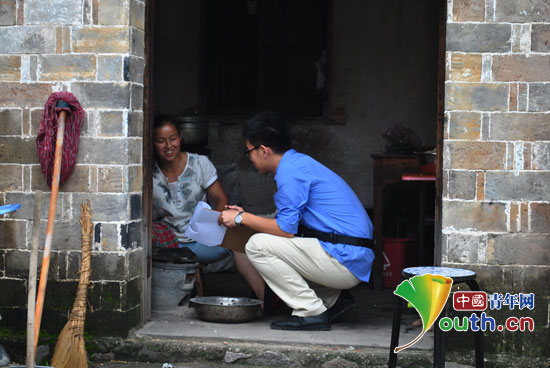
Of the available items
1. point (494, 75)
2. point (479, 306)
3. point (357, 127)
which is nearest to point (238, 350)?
point (479, 306)

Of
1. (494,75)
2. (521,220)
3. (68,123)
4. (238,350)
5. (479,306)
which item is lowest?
(238,350)

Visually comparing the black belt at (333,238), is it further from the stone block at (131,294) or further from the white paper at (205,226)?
the stone block at (131,294)

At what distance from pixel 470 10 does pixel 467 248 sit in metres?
1.42

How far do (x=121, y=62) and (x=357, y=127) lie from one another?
13.1 feet

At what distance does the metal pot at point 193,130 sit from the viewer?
7430mm

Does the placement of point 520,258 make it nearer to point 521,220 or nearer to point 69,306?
point 521,220

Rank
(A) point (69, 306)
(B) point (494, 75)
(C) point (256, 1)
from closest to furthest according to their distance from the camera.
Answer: (B) point (494, 75) → (A) point (69, 306) → (C) point (256, 1)

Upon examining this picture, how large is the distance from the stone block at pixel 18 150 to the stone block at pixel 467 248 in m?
2.66

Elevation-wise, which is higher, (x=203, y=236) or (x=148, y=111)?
(x=148, y=111)

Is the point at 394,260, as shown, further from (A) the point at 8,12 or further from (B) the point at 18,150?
(A) the point at 8,12

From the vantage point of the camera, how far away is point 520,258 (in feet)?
15.6

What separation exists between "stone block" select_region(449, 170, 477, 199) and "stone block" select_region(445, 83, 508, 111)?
0.39 metres

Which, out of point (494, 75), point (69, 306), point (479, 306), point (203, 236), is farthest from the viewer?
point (203, 236)

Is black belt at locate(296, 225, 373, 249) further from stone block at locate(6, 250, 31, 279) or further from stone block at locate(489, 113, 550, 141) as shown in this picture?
stone block at locate(6, 250, 31, 279)
